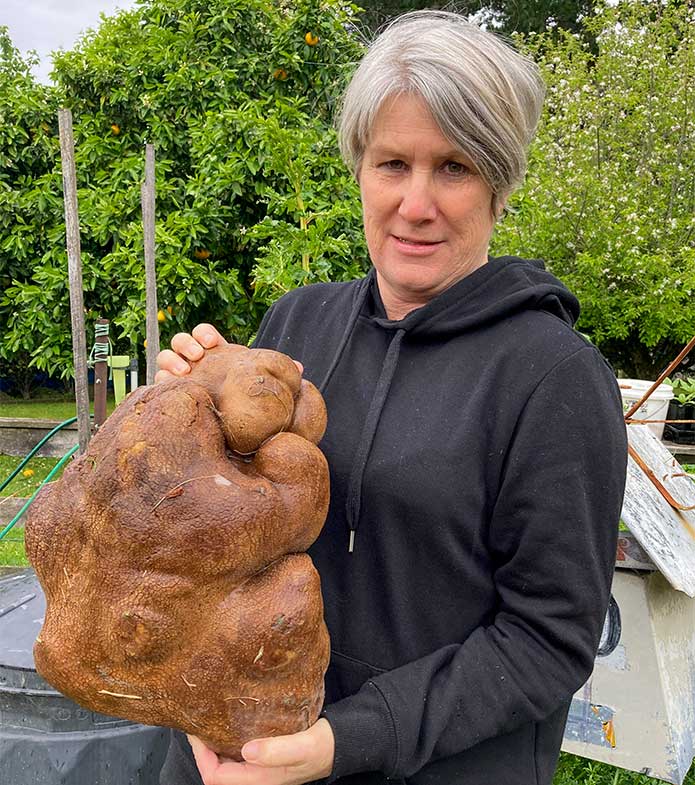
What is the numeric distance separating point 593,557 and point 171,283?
6.14 m

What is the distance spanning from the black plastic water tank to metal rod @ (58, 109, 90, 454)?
3.50 feet

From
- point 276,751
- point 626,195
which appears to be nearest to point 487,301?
point 276,751

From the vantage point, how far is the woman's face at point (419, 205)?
1.54m

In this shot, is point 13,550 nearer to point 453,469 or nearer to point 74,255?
point 74,255

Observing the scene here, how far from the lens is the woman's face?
60.7 inches

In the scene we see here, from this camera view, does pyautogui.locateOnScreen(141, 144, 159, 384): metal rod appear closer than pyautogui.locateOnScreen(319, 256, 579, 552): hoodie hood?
No

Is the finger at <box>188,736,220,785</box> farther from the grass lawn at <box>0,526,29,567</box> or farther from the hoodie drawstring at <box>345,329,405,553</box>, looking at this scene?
the grass lawn at <box>0,526,29,567</box>

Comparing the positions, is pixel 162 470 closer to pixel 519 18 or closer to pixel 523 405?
pixel 523 405

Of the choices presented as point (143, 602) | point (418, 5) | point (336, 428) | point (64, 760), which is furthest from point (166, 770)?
point (418, 5)

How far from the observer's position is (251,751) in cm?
133

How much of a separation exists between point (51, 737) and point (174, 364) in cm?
138

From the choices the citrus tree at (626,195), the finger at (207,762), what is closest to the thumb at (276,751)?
the finger at (207,762)

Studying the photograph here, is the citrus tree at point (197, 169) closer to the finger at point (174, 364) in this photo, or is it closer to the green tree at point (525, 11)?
the finger at point (174, 364)

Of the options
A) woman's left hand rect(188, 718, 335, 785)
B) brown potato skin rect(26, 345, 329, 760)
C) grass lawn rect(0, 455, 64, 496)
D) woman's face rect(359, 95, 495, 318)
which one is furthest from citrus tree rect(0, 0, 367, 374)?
woman's left hand rect(188, 718, 335, 785)
